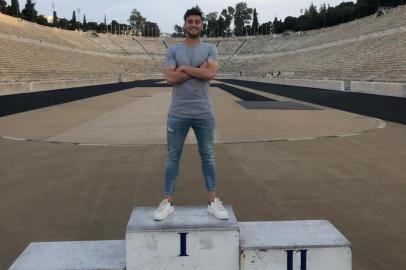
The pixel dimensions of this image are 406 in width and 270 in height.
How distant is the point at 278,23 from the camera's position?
145 metres

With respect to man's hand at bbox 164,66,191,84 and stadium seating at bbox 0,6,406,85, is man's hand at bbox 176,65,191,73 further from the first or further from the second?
stadium seating at bbox 0,6,406,85

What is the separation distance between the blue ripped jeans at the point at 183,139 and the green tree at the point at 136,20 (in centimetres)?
18715

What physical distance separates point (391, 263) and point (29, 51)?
6150 centimetres

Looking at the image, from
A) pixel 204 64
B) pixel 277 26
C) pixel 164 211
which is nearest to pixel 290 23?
pixel 277 26

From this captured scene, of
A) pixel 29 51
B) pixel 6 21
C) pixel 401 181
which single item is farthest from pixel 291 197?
pixel 6 21

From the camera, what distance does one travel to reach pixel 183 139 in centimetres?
446

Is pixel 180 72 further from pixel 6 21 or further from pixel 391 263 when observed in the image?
pixel 6 21

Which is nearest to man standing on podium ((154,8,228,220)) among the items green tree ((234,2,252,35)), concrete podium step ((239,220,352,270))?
concrete podium step ((239,220,352,270))

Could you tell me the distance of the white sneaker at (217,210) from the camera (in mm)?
3937

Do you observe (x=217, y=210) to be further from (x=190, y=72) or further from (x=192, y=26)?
(x=192, y=26)

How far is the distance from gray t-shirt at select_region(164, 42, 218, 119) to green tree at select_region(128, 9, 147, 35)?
187m

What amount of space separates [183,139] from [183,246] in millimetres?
1222

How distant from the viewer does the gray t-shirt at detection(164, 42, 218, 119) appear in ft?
14.0

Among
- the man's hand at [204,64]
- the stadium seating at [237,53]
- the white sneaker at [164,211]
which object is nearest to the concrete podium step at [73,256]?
the white sneaker at [164,211]
